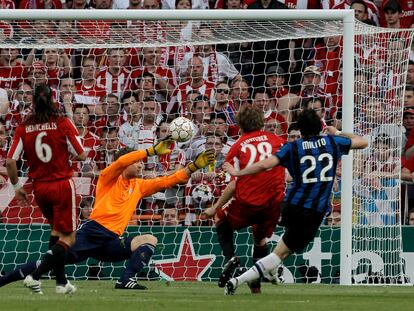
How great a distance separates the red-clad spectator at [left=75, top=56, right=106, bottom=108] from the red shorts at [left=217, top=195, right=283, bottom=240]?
444 cm

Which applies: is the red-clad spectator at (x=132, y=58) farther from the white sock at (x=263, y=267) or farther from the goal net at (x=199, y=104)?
the white sock at (x=263, y=267)

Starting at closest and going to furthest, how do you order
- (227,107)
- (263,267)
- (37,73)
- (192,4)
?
(263,267) < (227,107) < (37,73) < (192,4)

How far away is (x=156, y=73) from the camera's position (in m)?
17.6

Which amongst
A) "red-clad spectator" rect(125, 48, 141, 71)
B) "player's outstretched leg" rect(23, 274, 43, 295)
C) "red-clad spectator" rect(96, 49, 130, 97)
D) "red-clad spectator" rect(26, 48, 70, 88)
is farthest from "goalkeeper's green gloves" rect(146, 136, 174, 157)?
"red-clad spectator" rect(26, 48, 70, 88)

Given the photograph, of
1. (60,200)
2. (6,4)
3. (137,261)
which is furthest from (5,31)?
(60,200)

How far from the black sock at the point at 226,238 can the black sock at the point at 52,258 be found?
6.40 ft

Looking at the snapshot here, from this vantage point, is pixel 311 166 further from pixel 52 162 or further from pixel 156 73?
pixel 156 73

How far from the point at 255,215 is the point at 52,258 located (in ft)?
8.28

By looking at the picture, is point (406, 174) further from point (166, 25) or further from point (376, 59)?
point (166, 25)

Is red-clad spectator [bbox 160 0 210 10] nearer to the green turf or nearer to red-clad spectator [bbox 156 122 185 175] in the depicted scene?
red-clad spectator [bbox 156 122 185 175]

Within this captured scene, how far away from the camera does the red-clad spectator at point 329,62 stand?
16.9 m

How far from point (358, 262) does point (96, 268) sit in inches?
139

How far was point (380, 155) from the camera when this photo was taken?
1584 cm

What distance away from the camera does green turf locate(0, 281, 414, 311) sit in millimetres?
10398
